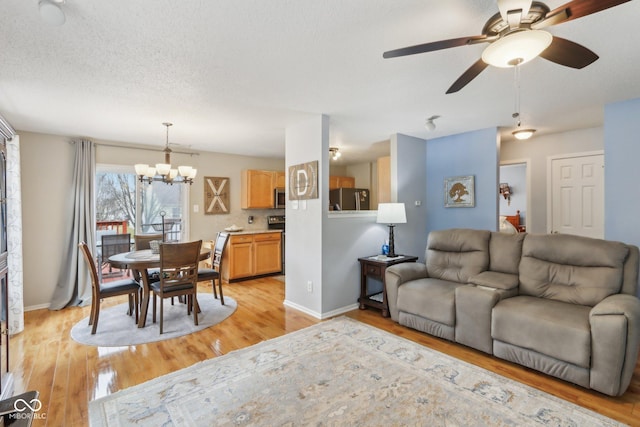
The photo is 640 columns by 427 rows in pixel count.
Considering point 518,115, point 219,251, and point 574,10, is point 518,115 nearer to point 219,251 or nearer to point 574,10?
point 574,10

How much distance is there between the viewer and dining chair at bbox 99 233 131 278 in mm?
4422

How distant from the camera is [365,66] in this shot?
2430 mm

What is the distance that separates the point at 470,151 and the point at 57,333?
5714mm

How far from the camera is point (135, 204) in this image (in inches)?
204

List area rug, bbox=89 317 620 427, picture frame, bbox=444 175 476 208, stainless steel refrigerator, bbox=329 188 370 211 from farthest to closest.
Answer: stainless steel refrigerator, bbox=329 188 370 211 < picture frame, bbox=444 175 476 208 < area rug, bbox=89 317 620 427

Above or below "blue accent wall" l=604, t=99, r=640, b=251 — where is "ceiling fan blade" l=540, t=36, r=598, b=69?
above

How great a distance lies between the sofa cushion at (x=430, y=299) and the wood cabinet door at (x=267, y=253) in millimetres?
3087

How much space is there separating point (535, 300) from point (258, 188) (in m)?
4.87

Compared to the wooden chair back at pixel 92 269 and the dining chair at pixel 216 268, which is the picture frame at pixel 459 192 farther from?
the wooden chair back at pixel 92 269

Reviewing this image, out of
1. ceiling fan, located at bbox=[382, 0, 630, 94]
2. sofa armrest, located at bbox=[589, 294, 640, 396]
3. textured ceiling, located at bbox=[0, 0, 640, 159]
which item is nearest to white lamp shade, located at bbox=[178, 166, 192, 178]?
textured ceiling, located at bbox=[0, 0, 640, 159]

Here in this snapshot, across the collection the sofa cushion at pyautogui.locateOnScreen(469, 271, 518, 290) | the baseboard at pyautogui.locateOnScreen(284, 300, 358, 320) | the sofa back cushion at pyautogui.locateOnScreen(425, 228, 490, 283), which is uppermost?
the sofa back cushion at pyautogui.locateOnScreen(425, 228, 490, 283)

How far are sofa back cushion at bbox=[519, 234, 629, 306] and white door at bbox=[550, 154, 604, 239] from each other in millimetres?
2062

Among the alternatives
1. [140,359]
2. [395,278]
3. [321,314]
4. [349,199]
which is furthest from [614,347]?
[349,199]

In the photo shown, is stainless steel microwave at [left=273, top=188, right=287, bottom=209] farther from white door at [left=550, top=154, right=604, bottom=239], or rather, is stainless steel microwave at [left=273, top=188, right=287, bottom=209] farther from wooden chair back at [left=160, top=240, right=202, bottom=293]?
white door at [left=550, top=154, right=604, bottom=239]
